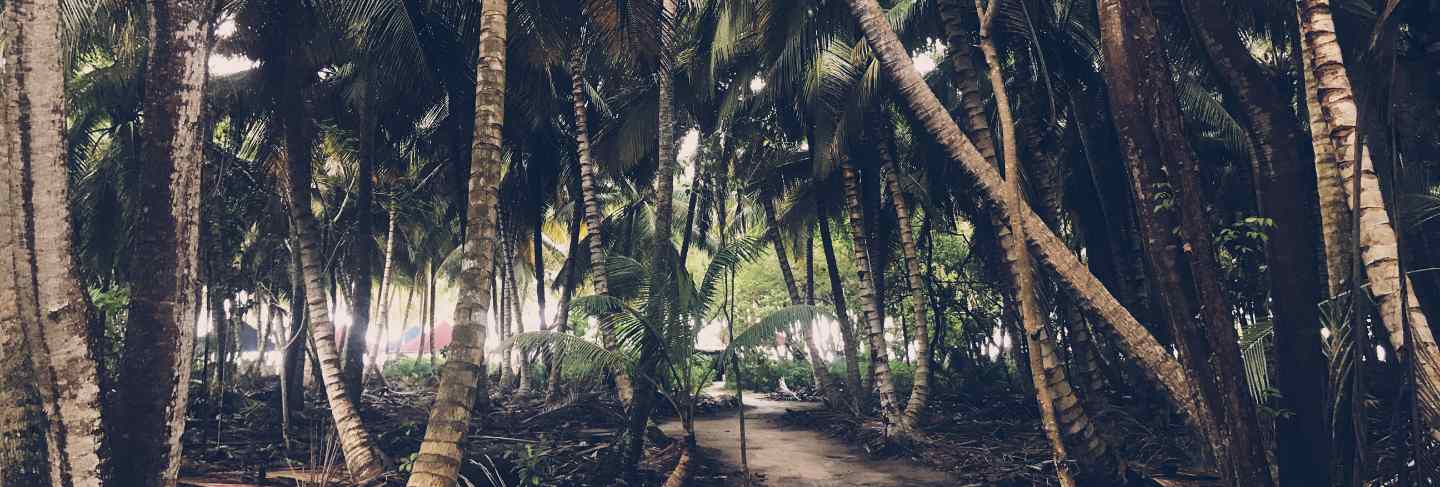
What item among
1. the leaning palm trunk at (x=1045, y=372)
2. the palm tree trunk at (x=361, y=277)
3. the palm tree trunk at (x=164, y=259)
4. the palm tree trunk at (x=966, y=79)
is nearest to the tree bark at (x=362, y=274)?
the palm tree trunk at (x=361, y=277)

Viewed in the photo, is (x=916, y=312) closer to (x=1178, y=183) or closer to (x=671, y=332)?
(x=671, y=332)

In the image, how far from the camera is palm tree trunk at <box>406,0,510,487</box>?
13.1ft

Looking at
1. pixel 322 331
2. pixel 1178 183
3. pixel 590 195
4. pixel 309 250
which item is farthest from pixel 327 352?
pixel 1178 183

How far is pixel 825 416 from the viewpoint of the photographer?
11953mm

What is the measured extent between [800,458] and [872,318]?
7.49ft

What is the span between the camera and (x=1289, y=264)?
4285mm

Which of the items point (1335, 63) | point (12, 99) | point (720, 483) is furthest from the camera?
point (720, 483)

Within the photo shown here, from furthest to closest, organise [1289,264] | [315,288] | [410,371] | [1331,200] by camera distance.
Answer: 1. [410,371]
2. [315,288]
3. [1289,264]
4. [1331,200]

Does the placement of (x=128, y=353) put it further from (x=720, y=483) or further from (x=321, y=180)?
(x=321, y=180)

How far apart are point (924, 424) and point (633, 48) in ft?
22.1

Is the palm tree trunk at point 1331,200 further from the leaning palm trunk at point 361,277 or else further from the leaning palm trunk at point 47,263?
the leaning palm trunk at point 361,277

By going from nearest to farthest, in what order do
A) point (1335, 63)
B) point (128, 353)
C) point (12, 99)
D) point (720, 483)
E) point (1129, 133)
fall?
point (1335, 63) < point (12, 99) < point (128, 353) < point (1129, 133) < point (720, 483)

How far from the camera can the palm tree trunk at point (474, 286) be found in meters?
3.98

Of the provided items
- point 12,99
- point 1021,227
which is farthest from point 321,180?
point 1021,227
